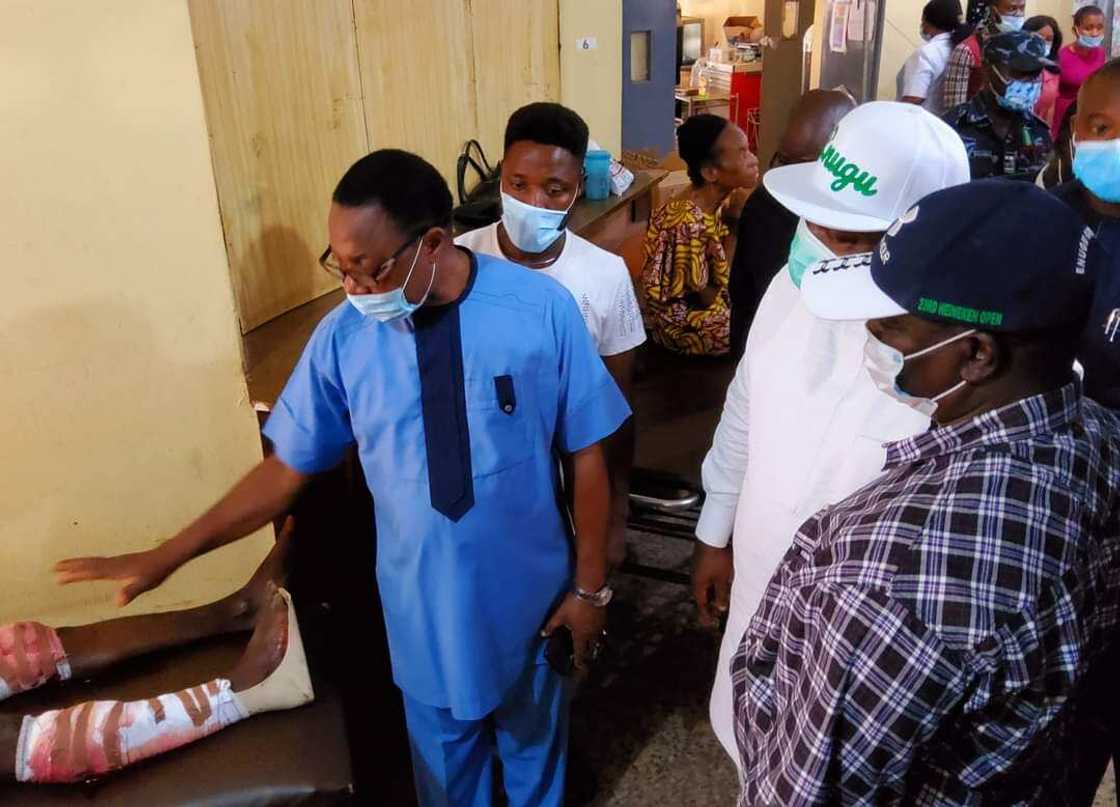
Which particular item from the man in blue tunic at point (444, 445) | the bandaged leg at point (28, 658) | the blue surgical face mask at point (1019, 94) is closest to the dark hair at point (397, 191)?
the man in blue tunic at point (444, 445)

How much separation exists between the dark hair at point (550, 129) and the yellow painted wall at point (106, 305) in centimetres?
69

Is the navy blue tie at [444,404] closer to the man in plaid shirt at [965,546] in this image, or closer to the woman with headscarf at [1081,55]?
the man in plaid shirt at [965,546]

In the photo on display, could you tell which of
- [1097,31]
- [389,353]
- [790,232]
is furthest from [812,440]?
[1097,31]

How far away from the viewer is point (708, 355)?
2.94 meters

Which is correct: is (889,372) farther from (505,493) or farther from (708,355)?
(708,355)

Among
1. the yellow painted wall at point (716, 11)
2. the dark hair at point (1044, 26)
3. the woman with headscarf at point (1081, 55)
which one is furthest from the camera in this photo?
the yellow painted wall at point (716, 11)

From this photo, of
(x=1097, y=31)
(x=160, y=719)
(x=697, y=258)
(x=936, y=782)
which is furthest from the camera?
(x=1097, y=31)

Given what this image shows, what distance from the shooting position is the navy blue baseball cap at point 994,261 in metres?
0.87

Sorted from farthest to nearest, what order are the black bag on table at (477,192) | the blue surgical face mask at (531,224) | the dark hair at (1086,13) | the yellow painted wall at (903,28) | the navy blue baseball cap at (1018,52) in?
1. the yellow painted wall at (903,28)
2. the dark hair at (1086,13)
3. the navy blue baseball cap at (1018,52)
4. the black bag on table at (477,192)
5. the blue surgical face mask at (531,224)

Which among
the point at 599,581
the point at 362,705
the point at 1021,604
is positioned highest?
the point at 1021,604

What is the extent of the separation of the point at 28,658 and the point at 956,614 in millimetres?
1746

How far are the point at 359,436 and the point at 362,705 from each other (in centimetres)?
84

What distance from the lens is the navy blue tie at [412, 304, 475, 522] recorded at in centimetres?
152

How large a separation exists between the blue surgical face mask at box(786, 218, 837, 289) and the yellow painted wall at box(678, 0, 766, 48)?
30.8ft
